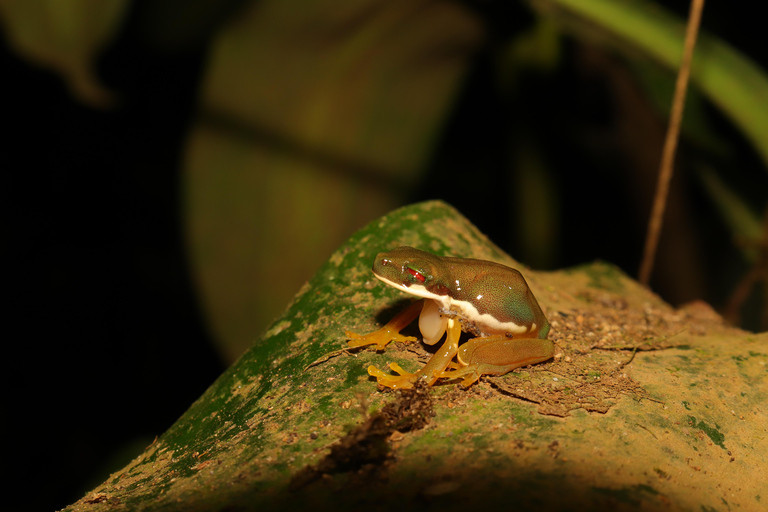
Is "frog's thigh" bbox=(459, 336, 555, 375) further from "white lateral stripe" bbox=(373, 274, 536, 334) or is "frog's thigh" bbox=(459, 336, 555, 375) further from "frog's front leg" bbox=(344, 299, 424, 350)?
"frog's front leg" bbox=(344, 299, 424, 350)

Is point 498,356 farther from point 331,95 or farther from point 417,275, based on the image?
point 331,95

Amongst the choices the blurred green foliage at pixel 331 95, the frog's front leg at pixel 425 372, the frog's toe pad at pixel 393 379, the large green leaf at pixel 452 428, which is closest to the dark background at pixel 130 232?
the blurred green foliage at pixel 331 95

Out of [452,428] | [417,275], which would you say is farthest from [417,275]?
[452,428]

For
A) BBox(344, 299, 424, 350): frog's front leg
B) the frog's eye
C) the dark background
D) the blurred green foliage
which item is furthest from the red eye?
the dark background

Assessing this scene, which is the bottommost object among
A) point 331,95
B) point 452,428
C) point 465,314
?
point 452,428

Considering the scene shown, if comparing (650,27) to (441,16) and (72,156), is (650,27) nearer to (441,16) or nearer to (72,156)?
(441,16)

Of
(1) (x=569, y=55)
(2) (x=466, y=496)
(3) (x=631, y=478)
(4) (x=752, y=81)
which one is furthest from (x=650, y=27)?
(2) (x=466, y=496)
